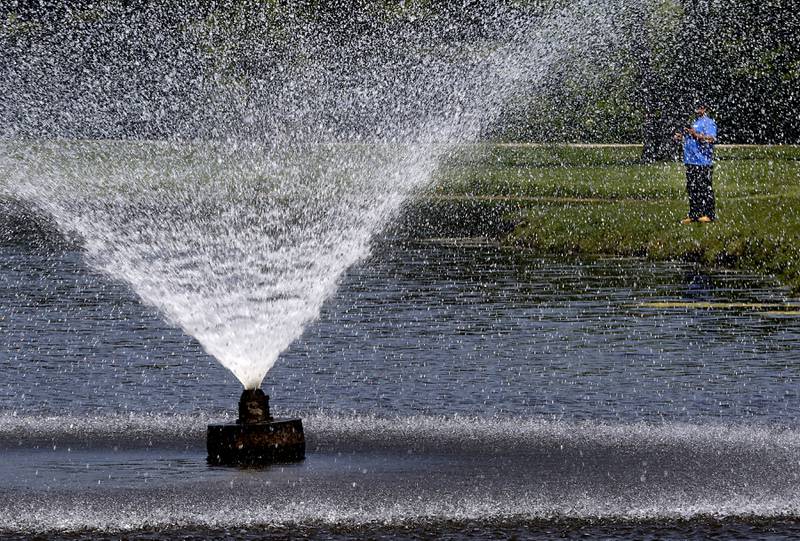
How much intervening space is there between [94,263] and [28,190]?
72.4 ft

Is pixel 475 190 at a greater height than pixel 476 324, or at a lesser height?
greater

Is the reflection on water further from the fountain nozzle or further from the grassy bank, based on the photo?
the fountain nozzle

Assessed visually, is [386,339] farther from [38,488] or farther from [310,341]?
[38,488]

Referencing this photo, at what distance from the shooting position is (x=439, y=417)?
11.2 m

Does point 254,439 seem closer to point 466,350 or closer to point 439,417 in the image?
point 439,417

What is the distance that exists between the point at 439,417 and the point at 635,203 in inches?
804

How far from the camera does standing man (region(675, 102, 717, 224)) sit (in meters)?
24.4

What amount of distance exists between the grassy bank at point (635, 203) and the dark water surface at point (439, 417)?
3.55 meters

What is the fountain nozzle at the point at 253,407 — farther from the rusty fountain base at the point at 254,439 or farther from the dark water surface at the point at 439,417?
the dark water surface at the point at 439,417

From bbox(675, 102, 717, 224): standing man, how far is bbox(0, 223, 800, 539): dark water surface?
459 cm

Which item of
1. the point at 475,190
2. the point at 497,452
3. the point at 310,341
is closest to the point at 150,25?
the point at 475,190

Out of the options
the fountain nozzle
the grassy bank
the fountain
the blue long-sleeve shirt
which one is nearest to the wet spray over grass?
the fountain

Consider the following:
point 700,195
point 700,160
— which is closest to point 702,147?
point 700,160

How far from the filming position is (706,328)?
53.1 feet
